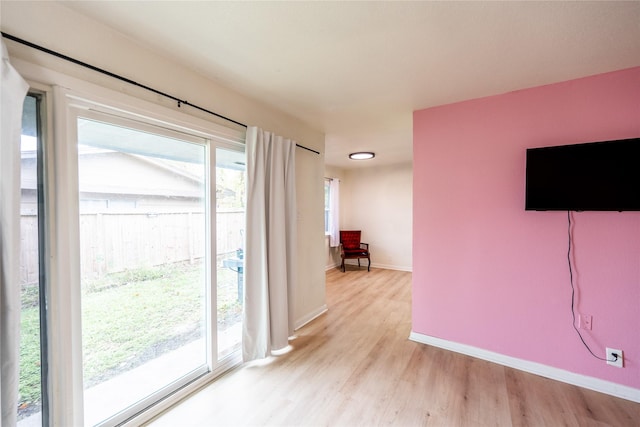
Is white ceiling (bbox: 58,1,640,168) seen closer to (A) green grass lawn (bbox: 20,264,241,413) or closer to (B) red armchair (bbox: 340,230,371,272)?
(A) green grass lawn (bbox: 20,264,241,413)

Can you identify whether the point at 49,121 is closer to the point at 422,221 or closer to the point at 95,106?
the point at 95,106

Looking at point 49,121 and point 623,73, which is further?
point 623,73

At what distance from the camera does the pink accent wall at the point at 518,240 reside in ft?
6.20

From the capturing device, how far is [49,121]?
1.24 m

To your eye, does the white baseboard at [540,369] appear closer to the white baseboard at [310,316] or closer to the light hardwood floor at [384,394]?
the light hardwood floor at [384,394]

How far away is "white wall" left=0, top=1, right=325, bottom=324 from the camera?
1.19m

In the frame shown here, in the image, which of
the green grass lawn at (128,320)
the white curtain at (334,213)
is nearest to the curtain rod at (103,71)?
the green grass lawn at (128,320)

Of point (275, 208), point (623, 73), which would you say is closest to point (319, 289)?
point (275, 208)

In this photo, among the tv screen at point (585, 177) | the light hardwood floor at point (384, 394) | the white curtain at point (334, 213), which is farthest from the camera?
the white curtain at point (334, 213)

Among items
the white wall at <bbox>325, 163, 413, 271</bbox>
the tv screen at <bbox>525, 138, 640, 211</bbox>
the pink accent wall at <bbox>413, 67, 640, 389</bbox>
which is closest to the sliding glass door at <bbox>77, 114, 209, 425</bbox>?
the pink accent wall at <bbox>413, 67, 640, 389</bbox>

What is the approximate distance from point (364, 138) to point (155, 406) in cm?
350

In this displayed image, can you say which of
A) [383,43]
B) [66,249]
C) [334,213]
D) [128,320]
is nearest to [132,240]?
[66,249]

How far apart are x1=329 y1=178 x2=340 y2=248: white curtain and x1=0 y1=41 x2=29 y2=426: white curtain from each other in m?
5.02

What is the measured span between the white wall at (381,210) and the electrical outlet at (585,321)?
3.48 m
